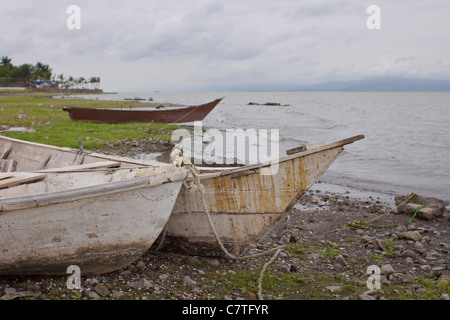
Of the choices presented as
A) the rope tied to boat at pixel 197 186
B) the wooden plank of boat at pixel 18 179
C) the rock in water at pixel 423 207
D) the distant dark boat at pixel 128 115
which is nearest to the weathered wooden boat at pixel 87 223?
the rope tied to boat at pixel 197 186

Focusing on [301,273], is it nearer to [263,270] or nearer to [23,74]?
[263,270]

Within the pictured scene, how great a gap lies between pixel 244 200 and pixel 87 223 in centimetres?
223

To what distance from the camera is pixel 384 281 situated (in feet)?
18.4

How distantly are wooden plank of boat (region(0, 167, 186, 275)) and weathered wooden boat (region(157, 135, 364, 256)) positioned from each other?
81 centimetres

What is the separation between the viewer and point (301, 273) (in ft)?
19.5

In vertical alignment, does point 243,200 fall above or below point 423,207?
above

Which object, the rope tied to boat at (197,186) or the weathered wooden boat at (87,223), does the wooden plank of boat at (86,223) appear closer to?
the weathered wooden boat at (87,223)

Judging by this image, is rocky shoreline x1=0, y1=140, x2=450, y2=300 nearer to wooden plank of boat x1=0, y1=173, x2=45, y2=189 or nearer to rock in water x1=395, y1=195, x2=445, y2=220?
rock in water x1=395, y1=195, x2=445, y2=220

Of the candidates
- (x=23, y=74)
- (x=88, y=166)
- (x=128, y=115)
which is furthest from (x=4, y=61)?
(x=88, y=166)

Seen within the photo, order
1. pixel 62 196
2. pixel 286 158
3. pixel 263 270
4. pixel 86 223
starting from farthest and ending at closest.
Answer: pixel 263 270 → pixel 286 158 → pixel 86 223 → pixel 62 196

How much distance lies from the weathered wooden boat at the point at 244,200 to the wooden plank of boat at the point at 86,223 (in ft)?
2.66

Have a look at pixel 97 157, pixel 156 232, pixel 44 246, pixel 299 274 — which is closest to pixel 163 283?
pixel 156 232
